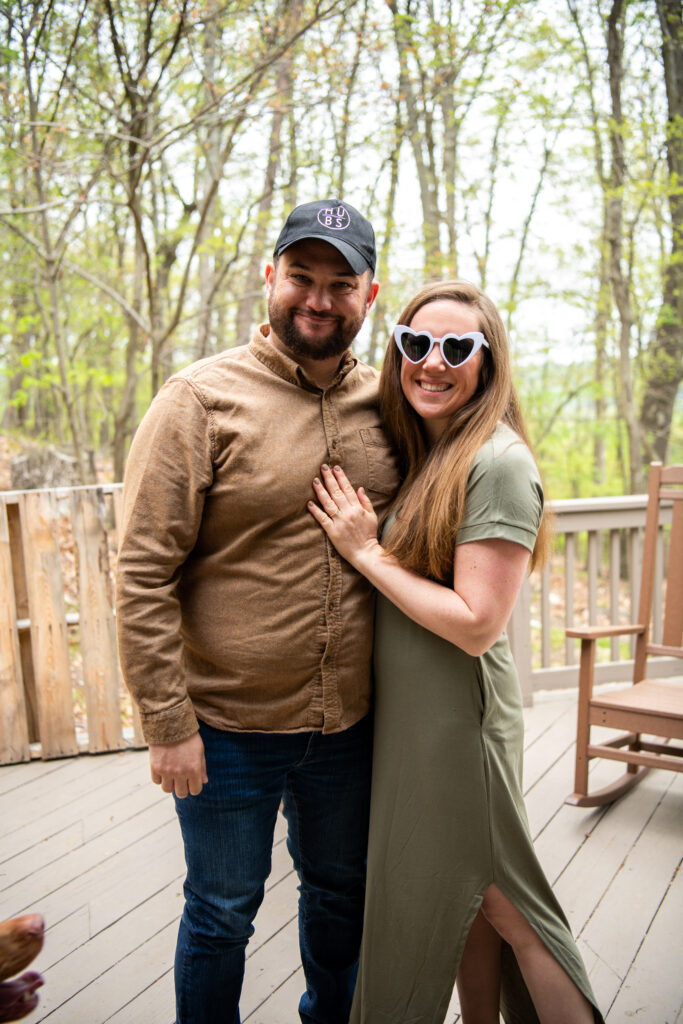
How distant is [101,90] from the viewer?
15.2ft

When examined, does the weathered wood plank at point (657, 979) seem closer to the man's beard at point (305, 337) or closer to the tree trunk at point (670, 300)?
the man's beard at point (305, 337)

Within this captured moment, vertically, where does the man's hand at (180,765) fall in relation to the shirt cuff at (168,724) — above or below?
below

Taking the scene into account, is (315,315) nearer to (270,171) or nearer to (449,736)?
(449,736)

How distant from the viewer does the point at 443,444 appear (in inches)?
61.2

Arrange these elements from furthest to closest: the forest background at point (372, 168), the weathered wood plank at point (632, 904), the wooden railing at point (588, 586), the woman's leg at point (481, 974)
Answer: the forest background at point (372, 168)
the wooden railing at point (588, 586)
the weathered wood plank at point (632, 904)
the woman's leg at point (481, 974)

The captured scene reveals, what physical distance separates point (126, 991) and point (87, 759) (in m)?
1.46

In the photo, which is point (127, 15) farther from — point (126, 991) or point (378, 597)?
point (126, 991)

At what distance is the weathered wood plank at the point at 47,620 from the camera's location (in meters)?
3.05


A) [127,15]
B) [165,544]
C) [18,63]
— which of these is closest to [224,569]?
[165,544]

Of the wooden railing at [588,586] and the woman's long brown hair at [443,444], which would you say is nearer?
the woman's long brown hair at [443,444]

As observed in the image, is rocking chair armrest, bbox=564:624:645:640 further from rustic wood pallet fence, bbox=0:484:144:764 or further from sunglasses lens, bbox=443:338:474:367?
rustic wood pallet fence, bbox=0:484:144:764

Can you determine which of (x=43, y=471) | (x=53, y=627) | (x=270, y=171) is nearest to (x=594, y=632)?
(x=53, y=627)

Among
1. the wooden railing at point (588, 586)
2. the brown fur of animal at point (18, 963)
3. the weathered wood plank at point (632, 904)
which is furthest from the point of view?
the wooden railing at point (588, 586)

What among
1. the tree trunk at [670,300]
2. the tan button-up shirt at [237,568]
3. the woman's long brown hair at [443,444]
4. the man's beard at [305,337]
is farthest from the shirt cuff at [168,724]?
the tree trunk at [670,300]
